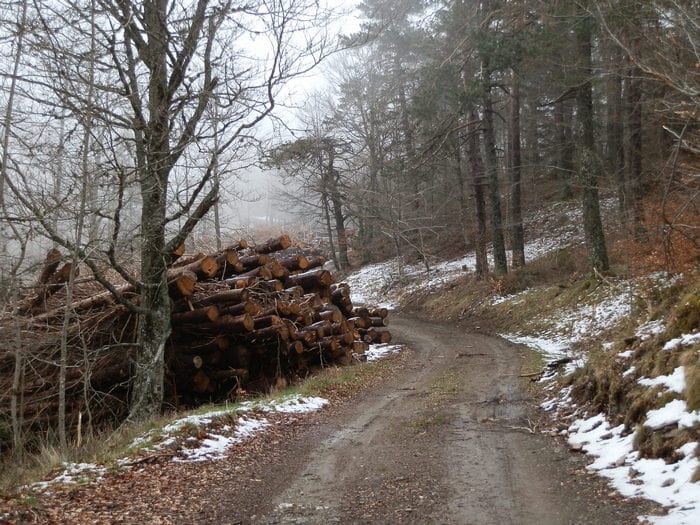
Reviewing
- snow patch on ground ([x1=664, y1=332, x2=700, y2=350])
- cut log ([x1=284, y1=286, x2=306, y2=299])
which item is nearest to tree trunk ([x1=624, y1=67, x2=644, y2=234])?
cut log ([x1=284, y1=286, x2=306, y2=299])

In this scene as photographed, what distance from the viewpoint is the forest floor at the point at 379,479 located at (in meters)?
4.50

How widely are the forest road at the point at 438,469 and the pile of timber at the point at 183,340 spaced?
106 inches

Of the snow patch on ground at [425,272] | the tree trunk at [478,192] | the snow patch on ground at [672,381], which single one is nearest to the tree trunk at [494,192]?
the tree trunk at [478,192]

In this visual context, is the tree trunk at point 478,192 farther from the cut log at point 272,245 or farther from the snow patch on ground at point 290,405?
the snow patch on ground at point 290,405

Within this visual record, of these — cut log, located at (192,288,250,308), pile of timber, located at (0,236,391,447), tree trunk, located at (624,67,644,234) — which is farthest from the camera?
tree trunk, located at (624,67,644,234)

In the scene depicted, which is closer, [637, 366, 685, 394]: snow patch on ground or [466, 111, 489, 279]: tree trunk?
[637, 366, 685, 394]: snow patch on ground

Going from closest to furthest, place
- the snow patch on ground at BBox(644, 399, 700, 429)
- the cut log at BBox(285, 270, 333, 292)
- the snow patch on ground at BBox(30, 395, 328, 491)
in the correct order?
the snow patch on ground at BBox(644, 399, 700, 429) < the snow patch on ground at BBox(30, 395, 328, 491) < the cut log at BBox(285, 270, 333, 292)

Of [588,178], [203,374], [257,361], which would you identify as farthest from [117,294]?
[588,178]

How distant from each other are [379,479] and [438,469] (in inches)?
25.2

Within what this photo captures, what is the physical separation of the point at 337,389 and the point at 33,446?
207 inches

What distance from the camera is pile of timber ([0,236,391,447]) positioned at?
9016 mm

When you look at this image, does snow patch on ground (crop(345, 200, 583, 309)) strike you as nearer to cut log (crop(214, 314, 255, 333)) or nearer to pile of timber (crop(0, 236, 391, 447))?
pile of timber (crop(0, 236, 391, 447))

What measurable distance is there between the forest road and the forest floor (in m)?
0.02

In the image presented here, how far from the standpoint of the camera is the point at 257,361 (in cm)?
1129
